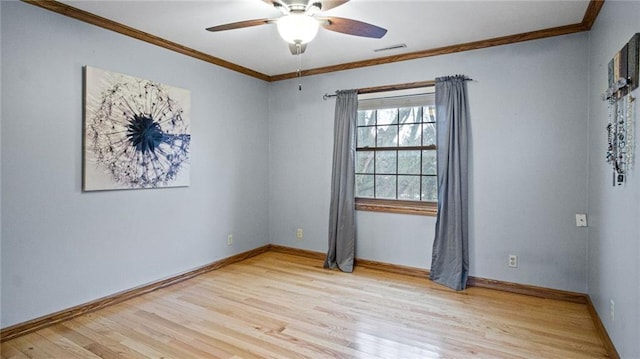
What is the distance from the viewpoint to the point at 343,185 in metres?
4.14

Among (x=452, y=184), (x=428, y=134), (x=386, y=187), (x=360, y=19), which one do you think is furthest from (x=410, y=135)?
(x=360, y=19)

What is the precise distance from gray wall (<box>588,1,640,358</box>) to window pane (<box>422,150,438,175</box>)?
1.35 metres

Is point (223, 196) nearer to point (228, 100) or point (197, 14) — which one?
point (228, 100)

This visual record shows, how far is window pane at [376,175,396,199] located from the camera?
13.3ft

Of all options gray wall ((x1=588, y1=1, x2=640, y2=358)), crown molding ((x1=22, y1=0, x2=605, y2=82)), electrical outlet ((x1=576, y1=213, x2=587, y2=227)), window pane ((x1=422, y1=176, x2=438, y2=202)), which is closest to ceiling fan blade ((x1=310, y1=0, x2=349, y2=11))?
gray wall ((x1=588, y1=1, x2=640, y2=358))

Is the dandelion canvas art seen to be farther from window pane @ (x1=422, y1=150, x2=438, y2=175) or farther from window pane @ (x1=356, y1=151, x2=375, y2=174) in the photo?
window pane @ (x1=422, y1=150, x2=438, y2=175)

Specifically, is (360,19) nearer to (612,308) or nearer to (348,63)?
(348,63)

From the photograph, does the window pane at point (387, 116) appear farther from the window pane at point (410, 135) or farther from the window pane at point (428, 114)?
the window pane at point (428, 114)

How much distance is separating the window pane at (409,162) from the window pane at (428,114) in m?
0.38

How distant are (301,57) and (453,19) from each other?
170 cm

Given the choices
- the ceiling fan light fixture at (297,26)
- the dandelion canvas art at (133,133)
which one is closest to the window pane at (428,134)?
the ceiling fan light fixture at (297,26)

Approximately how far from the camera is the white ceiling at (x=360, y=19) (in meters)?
2.61

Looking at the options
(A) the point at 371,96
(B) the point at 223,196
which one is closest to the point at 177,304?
(B) the point at 223,196

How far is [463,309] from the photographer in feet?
9.56
